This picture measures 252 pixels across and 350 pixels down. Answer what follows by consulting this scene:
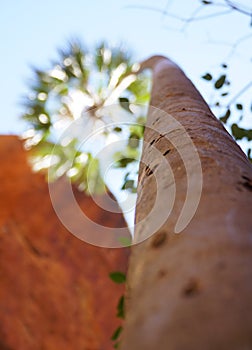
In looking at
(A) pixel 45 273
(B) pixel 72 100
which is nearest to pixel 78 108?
(B) pixel 72 100

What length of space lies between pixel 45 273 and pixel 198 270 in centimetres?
1140

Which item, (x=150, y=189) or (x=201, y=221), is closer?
(x=201, y=221)

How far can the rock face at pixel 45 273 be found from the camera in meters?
10.9

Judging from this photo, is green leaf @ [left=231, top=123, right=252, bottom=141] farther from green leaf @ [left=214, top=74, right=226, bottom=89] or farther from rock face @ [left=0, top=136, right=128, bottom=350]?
rock face @ [left=0, top=136, right=128, bottom=350]

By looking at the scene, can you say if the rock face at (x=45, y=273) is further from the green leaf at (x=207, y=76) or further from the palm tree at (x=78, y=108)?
the green leaf at (x=207, y=76)

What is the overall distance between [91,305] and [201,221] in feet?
36.1

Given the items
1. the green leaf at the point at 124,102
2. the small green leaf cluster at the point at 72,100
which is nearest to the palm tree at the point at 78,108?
the small green leaf cluster at the point at 72,100

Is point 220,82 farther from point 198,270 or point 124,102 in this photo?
point 198,270

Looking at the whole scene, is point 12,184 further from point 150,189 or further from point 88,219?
point 150,189

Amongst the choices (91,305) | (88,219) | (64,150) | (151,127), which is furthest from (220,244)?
(88,219)

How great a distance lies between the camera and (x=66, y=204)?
12.9 m

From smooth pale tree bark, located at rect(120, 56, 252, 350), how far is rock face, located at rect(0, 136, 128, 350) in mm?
9501

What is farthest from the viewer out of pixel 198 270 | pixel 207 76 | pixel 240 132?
pixel 207 76

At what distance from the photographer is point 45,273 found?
1159cm
